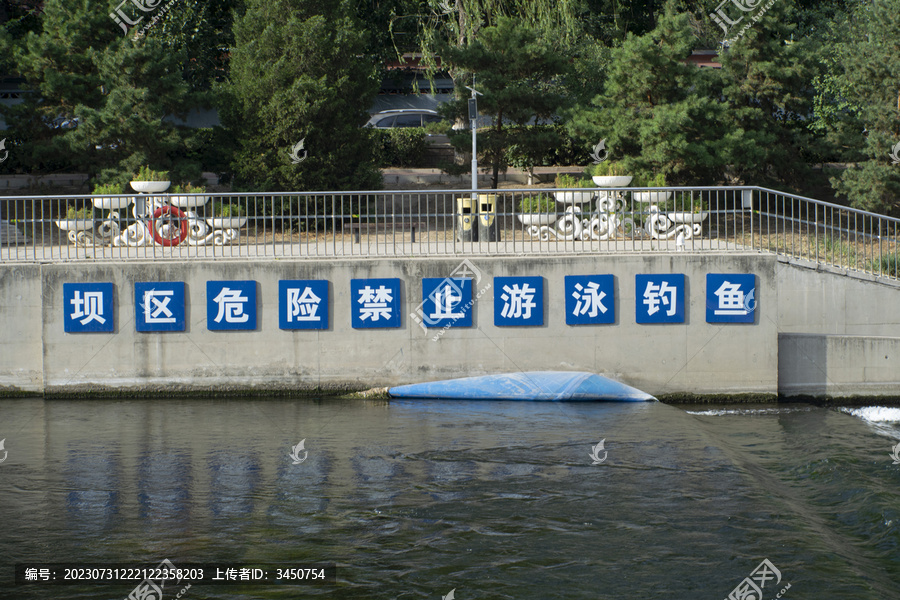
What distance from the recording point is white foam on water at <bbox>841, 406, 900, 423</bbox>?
41.7 ft

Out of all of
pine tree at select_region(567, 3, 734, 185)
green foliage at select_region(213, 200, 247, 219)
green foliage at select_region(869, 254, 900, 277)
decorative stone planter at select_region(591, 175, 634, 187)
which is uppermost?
pine tree at select_region(567, 3, 734, 185)

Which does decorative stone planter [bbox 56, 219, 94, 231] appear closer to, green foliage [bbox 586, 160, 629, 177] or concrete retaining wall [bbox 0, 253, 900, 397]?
concrete retaining wall [bbox 0, 253, 900, 397]

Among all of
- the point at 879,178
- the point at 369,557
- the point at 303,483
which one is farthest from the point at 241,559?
the point at 879,178

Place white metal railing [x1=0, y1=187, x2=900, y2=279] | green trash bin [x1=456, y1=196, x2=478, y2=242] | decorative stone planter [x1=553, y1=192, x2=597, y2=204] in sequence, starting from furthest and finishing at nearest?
1. decorative stone planter [x1=553, y1=192, x2=597, y2=204]
2. green trash bin [x1=456, y1=196, x2=478, y2=242]
3. white metal railing [x1=0, y1=187, x2=900, y2=279]

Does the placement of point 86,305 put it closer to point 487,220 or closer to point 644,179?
point 487,220

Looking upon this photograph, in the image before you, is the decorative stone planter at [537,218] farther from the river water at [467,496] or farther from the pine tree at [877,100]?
the pine tree at [877,100]

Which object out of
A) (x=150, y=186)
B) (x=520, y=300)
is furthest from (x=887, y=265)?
(x=150, y=186)

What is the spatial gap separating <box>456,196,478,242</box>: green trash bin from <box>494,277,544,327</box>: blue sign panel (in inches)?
37.7

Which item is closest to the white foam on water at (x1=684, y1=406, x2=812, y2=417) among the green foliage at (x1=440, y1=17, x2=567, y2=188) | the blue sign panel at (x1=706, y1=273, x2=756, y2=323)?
the blue sign panel at (x1=706, y1=273, x2=756, y2=323)

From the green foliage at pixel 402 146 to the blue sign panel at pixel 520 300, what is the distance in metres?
13.9

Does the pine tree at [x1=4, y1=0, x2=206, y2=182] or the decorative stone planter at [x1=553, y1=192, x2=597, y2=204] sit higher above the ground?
the pine tree at [x1=4, y1=0, x2=206, y2=182]

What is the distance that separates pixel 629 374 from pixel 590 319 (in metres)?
0.99

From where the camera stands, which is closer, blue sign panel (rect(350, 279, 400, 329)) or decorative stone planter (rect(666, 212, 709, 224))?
blue sign panel (rect(350, 279, 400, 329))

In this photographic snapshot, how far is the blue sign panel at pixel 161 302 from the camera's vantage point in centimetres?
1354
